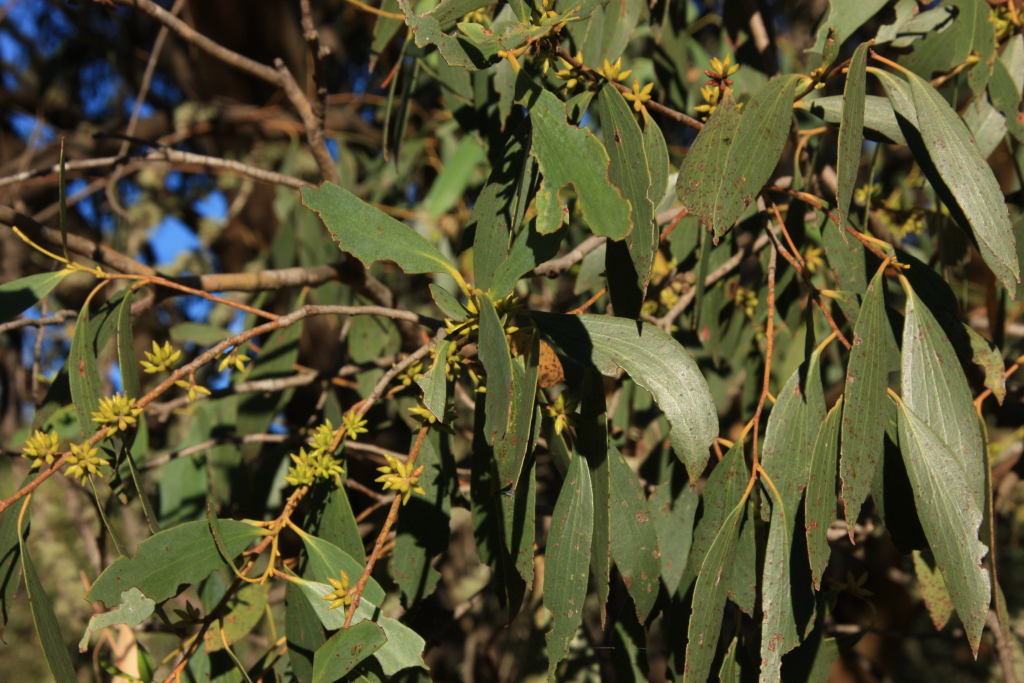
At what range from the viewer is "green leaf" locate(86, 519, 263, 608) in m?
0.63

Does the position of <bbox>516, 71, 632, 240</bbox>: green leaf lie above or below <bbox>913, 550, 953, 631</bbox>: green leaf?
above

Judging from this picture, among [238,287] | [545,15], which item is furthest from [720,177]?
[238,287]

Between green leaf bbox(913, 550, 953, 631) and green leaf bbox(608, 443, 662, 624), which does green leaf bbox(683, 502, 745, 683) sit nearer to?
green leaf bbox(608, 443, 662, 624)

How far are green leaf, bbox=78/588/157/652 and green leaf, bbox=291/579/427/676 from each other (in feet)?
0.42

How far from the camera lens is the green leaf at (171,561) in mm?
632

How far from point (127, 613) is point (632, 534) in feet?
1.57

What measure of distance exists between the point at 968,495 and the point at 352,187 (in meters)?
1.44

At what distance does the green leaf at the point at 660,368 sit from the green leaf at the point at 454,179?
100cm

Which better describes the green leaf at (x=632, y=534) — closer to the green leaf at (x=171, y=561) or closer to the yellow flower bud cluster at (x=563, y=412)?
the yellow flower bud cluster at (x=563, y=412)

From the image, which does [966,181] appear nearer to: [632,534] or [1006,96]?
[1006,96]

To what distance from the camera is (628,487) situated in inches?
27.2

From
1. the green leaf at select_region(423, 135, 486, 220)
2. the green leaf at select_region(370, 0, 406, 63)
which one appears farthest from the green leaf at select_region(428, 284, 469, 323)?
the green leaf at select_region(423, 135, 486, 220)

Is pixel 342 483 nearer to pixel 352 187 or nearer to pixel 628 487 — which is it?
pixel 628 487

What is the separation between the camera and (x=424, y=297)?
2000 mm
